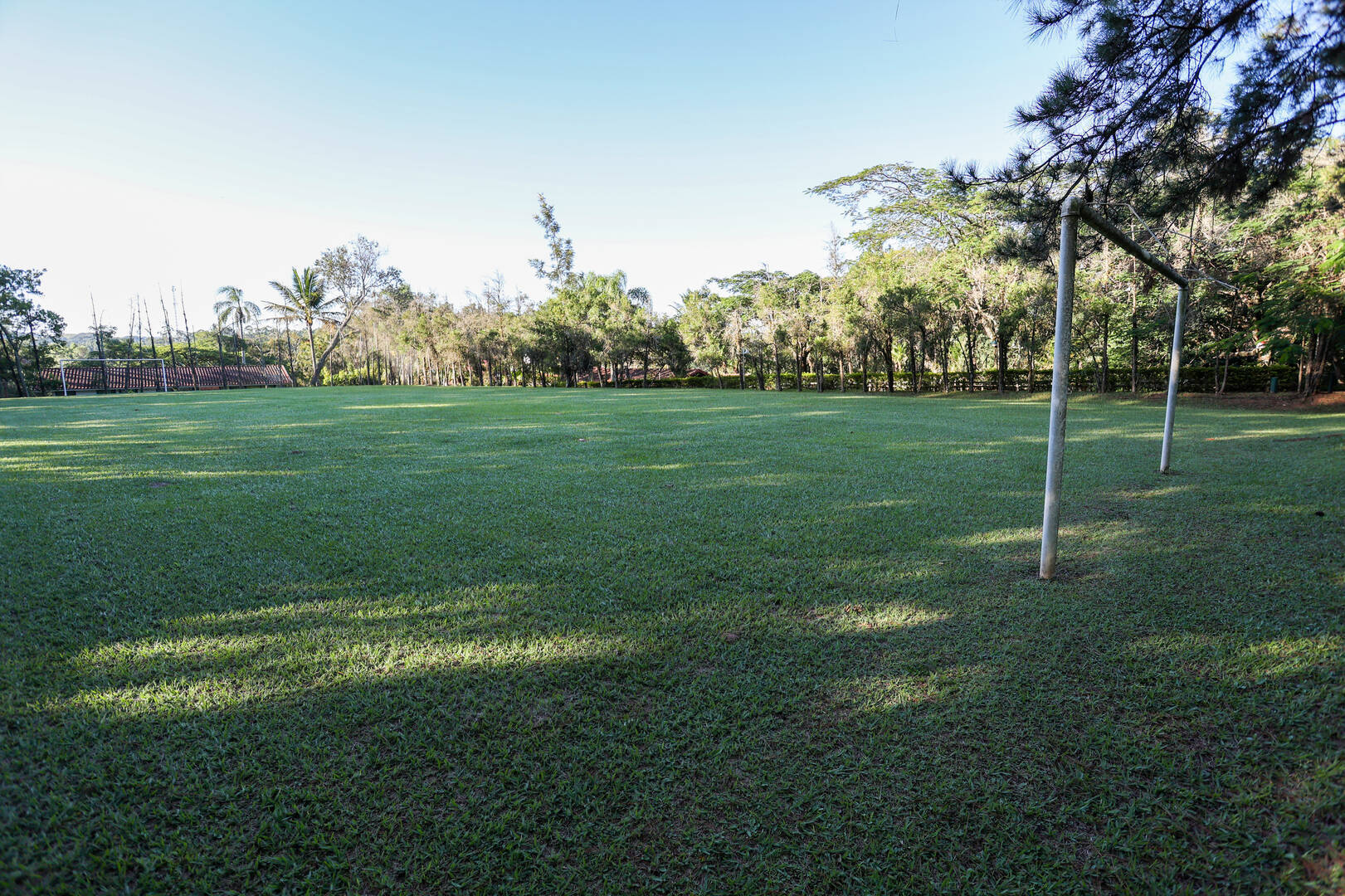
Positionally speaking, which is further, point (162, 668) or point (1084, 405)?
point (1084, 405)

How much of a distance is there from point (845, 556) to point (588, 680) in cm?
192

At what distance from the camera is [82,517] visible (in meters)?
4.17

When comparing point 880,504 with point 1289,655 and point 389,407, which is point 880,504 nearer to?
point 1289,655

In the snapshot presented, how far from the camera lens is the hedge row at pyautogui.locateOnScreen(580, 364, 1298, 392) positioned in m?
18.8

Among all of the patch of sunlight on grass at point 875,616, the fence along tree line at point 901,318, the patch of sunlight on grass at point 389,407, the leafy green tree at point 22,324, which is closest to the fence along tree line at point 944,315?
the fence along tree line at point 901,318

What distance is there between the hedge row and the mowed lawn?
19.6 m

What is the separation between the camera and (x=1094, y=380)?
22.1 metres

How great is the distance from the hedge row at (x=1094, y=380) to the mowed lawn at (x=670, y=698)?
19.6 metres

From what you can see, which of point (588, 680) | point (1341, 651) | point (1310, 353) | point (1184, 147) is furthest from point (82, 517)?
point (1310, 353)

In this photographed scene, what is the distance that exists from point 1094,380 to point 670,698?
85.4 ft

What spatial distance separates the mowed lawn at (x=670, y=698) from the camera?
4.71 ft

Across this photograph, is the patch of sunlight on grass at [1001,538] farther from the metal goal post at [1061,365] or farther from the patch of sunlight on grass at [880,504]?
the patch of sunlight on grass at [880,504]

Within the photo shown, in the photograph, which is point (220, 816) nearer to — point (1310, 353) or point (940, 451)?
point (940, 451)

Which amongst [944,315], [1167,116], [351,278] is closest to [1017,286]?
[944,315]
